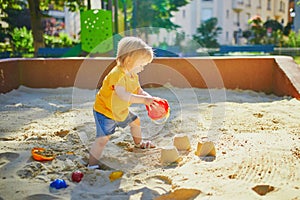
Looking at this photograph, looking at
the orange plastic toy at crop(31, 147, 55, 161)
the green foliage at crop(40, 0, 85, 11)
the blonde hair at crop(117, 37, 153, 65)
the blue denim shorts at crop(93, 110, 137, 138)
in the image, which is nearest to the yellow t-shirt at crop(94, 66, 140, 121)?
the blue denim shorts at crop(93, 110, 137, 138)

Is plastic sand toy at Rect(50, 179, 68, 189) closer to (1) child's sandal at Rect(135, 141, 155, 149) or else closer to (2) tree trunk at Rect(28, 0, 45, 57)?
(1) child's sandal at Rect(135, 141, 155, 149)

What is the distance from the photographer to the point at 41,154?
2.43 metres

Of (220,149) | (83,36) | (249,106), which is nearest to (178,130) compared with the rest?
(220,149)

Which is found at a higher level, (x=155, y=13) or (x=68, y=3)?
(x=155, y=13)

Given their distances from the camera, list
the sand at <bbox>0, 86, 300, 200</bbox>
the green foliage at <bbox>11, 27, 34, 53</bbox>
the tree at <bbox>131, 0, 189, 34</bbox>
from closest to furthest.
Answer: the sand at <bbox>0, 86, 300, 200</bbox>
the green foliage at <bbox>11, 27, 34, 53</bbox>
the tree at <bbox>131, 0, 189, 34</bbox>

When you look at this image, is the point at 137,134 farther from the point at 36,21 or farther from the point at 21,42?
the point at 21,42

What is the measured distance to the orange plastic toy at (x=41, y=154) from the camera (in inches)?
91.9

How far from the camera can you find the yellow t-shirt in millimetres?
2387

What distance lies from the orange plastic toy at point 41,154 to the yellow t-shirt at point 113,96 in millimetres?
435

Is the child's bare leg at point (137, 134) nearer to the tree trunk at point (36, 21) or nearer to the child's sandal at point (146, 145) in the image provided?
the child's sandal at point (146, 145)

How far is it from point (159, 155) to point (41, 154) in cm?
79

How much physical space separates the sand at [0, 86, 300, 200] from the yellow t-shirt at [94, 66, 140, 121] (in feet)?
Answer: 1.01

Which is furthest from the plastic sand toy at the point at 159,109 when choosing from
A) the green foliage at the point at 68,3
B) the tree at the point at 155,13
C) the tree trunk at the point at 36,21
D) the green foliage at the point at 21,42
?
the tree at the point at 155,13

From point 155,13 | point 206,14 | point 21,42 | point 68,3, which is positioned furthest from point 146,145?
point 206,14
